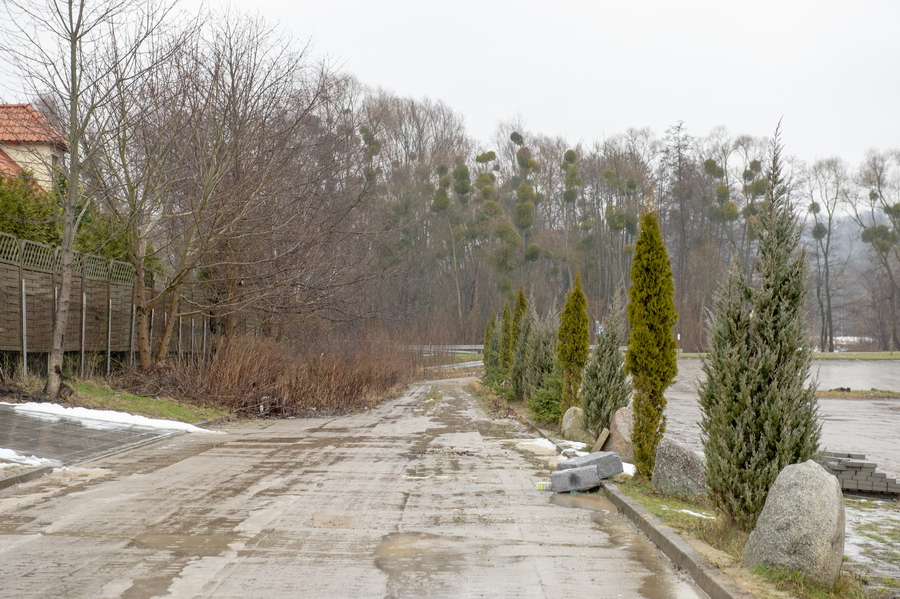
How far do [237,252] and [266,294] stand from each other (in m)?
2.35

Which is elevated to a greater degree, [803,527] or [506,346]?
[506,346]

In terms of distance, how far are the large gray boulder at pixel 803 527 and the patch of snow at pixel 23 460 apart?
28.7 feet

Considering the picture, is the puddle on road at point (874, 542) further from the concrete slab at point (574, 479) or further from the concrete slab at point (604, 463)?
the concrete slab at point (574, 479)

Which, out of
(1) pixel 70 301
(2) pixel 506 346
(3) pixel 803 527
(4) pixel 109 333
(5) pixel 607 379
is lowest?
(3) pixel 803 527

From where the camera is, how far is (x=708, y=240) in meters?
62.6

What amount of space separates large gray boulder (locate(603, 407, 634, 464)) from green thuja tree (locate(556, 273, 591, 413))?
14.7 feet

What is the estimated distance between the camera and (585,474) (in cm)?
998

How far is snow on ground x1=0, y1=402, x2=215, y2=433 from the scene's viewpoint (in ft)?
47.1

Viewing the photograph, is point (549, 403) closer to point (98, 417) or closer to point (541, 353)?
point (541, 353)

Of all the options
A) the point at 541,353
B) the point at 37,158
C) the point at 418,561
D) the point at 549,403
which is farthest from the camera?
the point at 541,353

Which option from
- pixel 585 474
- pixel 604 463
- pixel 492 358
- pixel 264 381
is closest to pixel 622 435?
pixel 604 463

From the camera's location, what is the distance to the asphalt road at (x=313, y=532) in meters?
5.64

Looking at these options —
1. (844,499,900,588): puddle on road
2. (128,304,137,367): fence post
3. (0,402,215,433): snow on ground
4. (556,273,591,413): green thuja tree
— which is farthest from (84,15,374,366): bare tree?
(844,499,900,588): puddle on road

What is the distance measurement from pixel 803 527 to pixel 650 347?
5.23 m
